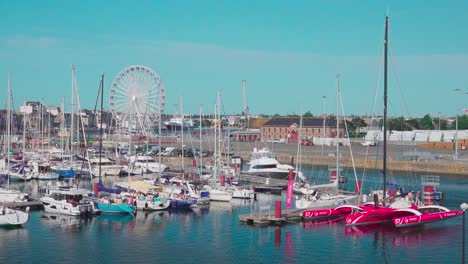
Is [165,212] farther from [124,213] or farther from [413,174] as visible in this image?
[413,174]

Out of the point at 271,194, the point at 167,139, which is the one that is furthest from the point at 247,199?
the point at 167,139

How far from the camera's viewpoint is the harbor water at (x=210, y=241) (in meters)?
32.9

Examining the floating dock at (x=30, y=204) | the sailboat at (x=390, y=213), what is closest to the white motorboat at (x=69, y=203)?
the floating dock at (x=30, y=204)

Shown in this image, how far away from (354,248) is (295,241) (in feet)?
10.8

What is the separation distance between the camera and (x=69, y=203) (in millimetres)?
43844

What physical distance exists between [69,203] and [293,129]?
87.2m

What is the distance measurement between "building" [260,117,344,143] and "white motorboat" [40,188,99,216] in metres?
80.4

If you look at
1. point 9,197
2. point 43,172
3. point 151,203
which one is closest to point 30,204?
point 9,197

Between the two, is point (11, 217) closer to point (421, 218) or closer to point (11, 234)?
point (11, 234)

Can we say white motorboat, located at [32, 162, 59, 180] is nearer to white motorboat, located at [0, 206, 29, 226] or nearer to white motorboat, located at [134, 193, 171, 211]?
white motorboat, located at [134, 193, 171, 211]

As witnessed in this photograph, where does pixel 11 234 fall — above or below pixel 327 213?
below

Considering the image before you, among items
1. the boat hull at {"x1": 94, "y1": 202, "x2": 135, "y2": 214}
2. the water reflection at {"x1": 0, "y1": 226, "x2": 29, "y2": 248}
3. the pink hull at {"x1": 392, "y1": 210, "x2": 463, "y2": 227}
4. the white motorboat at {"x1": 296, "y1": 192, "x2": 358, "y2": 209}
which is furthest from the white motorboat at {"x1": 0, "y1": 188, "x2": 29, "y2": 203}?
the pink hull at {"x1": 392, "y1": 210, "x2": 463, "y2": 227}

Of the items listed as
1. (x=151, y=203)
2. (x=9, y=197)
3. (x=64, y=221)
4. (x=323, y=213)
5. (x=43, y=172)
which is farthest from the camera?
(x=43, y=172)

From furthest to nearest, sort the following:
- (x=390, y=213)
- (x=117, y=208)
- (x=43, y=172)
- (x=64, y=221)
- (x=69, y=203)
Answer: (x=43, y=172)
(x=117, y=208)
(x=69, y=203)
(x=64, y=221)
(x=390, y=213)
